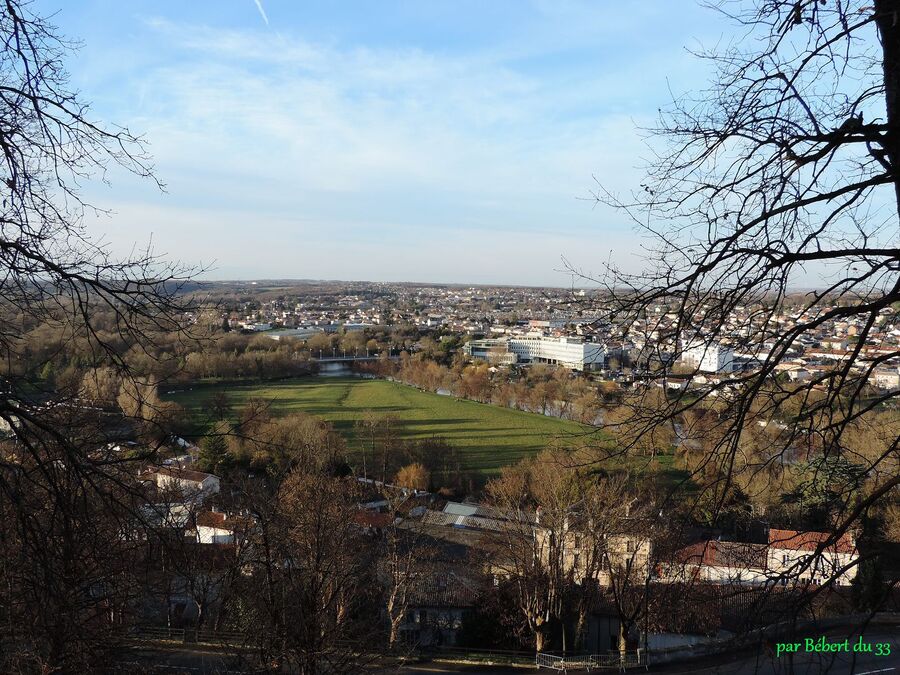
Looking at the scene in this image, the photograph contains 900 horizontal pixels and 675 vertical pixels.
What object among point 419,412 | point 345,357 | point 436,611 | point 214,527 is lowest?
point 419,412

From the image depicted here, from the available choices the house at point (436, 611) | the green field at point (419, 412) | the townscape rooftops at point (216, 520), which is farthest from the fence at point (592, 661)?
the green field at point (419, 412)

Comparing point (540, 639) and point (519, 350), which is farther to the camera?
point (519, 350)

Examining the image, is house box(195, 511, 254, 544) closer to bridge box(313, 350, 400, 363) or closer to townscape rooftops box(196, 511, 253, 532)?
townscape rooftops box(196, 511, 253, 532)

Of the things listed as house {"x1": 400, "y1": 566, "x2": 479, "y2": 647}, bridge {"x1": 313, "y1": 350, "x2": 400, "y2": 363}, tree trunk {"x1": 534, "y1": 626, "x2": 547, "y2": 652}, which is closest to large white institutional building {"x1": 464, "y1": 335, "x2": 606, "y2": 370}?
bridge {"x1": 313, "y1": 350, "x2": 400, "y2": 363}

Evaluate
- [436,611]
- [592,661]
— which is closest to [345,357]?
[436,611]

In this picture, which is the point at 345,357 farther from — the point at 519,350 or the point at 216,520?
the point at 216,520

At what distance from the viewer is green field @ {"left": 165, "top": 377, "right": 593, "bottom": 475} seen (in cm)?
2334

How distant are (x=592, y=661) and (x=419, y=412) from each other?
2256cm

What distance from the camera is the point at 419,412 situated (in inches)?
1217

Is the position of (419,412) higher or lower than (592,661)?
lower

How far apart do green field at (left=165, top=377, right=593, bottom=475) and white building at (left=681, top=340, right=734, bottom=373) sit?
17.6 m

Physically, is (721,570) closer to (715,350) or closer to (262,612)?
(262,612)

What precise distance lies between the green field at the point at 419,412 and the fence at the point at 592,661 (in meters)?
11.3

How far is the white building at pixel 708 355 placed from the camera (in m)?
2.46
